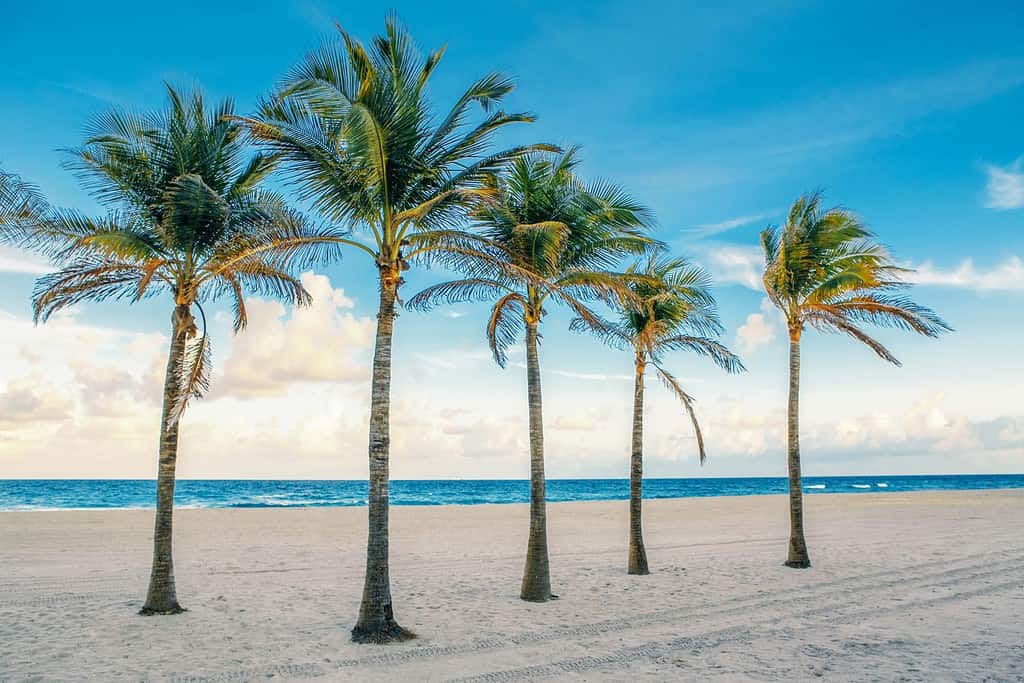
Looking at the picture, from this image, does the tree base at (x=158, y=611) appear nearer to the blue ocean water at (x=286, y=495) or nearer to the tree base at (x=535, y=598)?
the tree base at (x=535, y=598)

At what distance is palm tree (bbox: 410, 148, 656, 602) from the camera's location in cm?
1113

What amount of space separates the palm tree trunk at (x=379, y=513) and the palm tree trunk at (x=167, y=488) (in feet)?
9.66

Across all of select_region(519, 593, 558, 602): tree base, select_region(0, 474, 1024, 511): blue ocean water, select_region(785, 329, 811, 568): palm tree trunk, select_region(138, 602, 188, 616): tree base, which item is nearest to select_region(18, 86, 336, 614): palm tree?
select_region(138, 602, 188, 616): tree base

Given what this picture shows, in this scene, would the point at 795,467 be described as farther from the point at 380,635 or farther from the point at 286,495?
the point at 286,495

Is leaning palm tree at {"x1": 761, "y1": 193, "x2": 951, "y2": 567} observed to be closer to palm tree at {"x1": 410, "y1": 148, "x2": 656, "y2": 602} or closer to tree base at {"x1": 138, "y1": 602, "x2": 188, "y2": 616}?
palm tree at {"x1": 410, "y1": 148, "x2": 656, "y2": 602}

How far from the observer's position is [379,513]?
891cm

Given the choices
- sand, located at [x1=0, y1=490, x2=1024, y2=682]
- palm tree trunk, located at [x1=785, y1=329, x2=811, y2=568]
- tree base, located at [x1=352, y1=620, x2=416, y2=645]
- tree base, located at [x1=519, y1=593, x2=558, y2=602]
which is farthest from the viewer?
palm tree trunk, located at [x1=785, y1=329, x2=811, y2=568]

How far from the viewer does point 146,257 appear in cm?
1046

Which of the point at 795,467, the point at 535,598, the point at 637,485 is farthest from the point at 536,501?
the point at 795,467

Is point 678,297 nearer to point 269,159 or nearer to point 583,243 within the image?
point 583,243

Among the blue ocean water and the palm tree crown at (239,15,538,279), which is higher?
the palm tree crown at (239,15,538,279)

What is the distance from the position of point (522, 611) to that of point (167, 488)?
17.2 ft

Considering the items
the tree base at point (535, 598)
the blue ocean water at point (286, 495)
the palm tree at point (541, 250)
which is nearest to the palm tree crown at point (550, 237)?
the palm tree at point (541, 250)

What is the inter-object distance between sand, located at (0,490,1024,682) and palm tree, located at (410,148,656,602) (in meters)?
1.93
